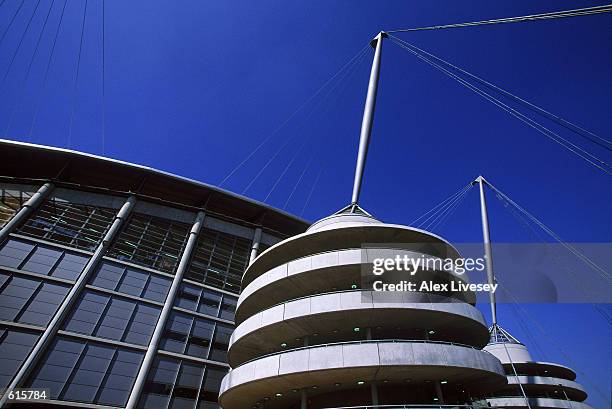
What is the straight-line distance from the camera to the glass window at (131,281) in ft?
92.4

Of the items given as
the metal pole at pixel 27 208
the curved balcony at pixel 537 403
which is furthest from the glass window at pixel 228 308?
the curved balcony at pixel 537 403

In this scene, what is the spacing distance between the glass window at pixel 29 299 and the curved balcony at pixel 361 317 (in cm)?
1539

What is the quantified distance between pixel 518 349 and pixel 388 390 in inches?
1465

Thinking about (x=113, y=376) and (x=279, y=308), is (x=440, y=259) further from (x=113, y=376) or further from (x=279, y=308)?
(x=113, y=376)

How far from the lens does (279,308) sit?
2117 cm

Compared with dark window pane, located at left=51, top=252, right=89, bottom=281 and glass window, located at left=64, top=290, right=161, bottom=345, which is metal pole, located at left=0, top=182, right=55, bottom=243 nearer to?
dark window pane, located at left=51, top=252, right=89, bottom=281

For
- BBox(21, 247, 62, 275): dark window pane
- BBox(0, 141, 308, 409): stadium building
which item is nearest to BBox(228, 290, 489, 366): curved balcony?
BBox(0, 141, 308, 409): stadium building

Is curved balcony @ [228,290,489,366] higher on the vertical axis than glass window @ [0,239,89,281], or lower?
lower

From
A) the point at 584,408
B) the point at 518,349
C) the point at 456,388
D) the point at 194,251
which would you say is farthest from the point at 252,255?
the point at 584,408

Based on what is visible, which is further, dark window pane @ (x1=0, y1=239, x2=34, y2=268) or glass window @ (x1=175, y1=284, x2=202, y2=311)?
glass window @ (x1=175, y1=284, x2=202, y2=311)

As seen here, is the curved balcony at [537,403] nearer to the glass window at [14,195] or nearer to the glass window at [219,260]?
the glass window at [219,260]

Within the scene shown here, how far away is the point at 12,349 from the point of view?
22172 millimetres

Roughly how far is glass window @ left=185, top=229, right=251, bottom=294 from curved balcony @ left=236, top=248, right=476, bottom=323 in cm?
865

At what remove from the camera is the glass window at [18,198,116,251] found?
29.0 meters
